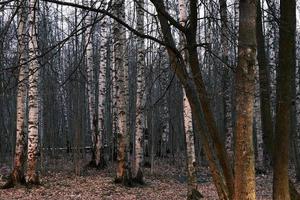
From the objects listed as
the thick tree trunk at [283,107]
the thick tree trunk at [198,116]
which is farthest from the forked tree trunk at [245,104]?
the thick tree trunk at [283,107]

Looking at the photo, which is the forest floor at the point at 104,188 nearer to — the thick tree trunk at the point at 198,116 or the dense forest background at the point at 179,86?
the dense forest background at the point at 179,86

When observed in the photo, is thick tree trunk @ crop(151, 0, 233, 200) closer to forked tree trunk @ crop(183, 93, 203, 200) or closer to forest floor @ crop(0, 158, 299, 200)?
forked tree trunk @ crop(183, 93, 203, 200)

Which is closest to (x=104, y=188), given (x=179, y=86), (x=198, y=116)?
(x=179, y=86)

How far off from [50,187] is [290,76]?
7791 millimetres

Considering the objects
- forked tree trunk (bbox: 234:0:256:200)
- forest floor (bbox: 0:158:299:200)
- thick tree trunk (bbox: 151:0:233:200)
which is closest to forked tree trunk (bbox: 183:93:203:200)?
forest floor (bbox: 0:158:299:200)

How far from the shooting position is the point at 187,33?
5012 millimetres

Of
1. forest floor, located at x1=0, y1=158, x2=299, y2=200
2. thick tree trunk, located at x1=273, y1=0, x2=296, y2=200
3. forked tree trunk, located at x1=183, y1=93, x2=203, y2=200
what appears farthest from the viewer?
forest floor, located at x1=0, y1=158, x2=299, y2=200

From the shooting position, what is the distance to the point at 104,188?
12586 millimetres

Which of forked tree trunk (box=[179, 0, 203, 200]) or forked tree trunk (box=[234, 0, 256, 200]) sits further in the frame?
forked tree trunk (box=[179, 0, 203, 200])

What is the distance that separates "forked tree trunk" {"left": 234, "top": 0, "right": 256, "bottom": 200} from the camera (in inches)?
163

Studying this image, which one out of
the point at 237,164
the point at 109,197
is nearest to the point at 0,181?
the point at 109,197

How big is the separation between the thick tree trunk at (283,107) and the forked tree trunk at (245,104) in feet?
8.19

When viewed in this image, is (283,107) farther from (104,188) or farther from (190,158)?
(104,188)

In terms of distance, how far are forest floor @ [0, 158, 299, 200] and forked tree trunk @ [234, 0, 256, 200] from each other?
7.38 m
